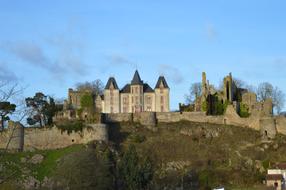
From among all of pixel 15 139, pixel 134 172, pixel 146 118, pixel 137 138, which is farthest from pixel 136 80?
pixel 134 172

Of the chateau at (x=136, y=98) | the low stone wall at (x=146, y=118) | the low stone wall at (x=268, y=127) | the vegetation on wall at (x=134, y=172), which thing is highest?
the chateau at (x=136, y=98)

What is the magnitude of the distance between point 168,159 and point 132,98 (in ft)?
43.8

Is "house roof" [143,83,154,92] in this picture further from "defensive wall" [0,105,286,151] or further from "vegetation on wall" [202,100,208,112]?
"vegetation on wall" [202,100,208,112]

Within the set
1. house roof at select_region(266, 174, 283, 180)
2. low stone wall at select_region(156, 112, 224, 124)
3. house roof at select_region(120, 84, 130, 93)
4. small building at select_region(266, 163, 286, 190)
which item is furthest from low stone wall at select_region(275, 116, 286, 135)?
house roof at select_region(120, 84, 130, 93)

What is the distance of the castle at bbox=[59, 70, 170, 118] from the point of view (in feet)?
246

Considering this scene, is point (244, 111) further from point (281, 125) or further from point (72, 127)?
point (72, 127)

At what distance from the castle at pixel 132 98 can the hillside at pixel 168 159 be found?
209 inches

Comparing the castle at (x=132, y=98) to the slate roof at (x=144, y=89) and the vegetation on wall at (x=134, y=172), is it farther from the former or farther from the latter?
the vegetation on wall at (x=134, y=172)

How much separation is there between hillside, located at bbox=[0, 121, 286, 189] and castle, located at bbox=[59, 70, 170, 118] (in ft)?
17.4

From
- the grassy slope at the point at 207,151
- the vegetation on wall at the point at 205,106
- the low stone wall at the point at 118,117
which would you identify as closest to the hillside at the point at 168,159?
the grassy slope at the point at 207,151

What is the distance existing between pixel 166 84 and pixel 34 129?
18.3m

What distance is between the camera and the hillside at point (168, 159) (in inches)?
2040

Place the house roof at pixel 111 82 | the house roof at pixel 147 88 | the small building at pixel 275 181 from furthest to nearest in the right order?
the house roof at pixel 147 88 < the house roof at pixel 111 82 < the small building at pixel 275 181

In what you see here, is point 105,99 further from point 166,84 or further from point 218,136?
point 218,136
